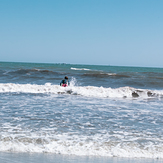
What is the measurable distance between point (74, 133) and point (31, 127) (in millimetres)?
1171

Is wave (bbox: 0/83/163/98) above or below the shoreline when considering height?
above

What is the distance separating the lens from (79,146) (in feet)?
15.2

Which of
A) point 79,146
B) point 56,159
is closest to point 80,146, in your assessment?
point 79,146

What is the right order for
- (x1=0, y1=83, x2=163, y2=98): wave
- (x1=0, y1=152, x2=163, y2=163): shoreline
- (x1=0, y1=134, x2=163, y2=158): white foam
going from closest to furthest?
(x1=0, y1=152, x2=163, y2=163): shoreline
(x1=0, y1=134, x2=163, y2=158): white foam
(x1=0, y1=83, x2=163, y2=98): wave

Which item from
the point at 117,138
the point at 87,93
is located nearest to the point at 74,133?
the point at 117,138

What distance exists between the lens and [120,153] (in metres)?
4.45

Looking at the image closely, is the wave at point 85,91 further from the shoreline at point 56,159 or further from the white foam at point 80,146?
the shoreline at point 56,159

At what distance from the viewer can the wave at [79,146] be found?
4430 mm

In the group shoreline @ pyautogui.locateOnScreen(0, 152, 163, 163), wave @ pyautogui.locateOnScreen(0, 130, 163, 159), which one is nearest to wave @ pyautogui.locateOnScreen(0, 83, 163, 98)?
wave @ pyautogui.locateOnScreen(0, 130, 163, 159)

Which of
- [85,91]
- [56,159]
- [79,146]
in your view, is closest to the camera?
[56,159]

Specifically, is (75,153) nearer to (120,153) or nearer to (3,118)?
(120,153)

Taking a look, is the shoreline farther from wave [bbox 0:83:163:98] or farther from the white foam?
wave [bbox 0:83:163:98]

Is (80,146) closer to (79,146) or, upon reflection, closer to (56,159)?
(79,146)

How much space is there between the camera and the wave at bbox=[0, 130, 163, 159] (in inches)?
174
